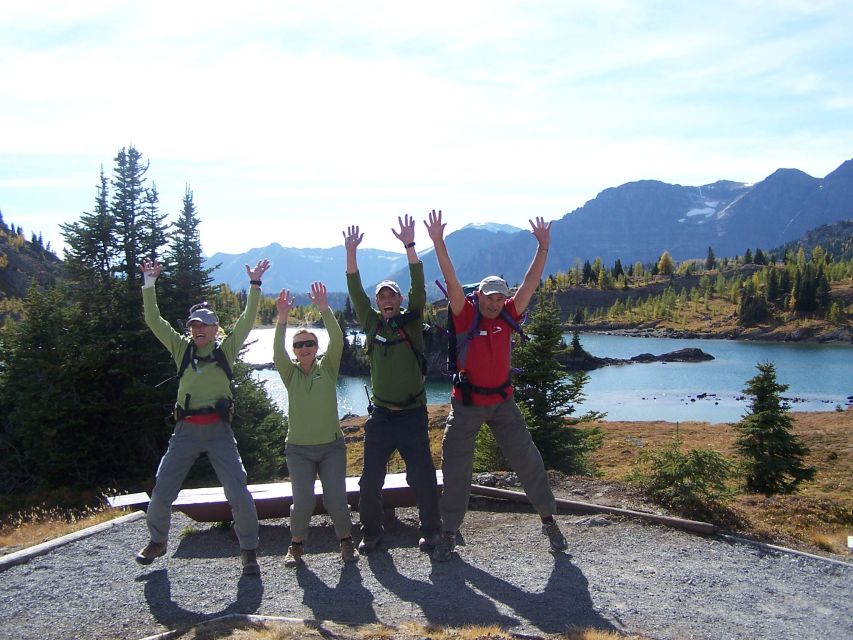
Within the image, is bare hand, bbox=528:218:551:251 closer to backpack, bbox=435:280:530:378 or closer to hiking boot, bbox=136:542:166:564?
backpack, bbox=435:280:530:378

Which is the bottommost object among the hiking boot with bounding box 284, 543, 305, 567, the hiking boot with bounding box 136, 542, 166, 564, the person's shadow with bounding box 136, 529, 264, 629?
the person's shadow with bounding box 136, 529, 264, 629

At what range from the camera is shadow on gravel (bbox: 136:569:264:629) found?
592 cm

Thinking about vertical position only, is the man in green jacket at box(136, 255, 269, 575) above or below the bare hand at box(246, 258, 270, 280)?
below

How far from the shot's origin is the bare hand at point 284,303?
280 inches

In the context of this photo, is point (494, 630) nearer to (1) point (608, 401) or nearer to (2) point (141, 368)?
(2) point (141, 368)

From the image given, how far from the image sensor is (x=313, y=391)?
701 cm

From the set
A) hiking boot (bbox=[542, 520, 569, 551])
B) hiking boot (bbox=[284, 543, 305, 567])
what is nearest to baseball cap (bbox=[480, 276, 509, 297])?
hiking boot (bbox=[542, 520, 569, 551])

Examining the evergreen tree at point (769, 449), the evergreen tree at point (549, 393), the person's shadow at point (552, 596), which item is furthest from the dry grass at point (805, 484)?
the person's shadow at point (552, 596)

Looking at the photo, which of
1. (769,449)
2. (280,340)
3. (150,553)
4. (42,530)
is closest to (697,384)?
(769,449)

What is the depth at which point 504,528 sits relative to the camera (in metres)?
8.07

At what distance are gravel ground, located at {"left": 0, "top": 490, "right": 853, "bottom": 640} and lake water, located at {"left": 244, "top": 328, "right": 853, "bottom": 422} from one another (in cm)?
3923

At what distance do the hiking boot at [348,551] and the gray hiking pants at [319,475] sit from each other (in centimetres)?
22

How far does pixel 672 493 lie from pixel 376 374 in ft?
14.4

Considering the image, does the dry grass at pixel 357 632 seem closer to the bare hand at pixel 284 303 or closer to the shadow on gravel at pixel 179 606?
the shadow on gravel at pixel 179 606
